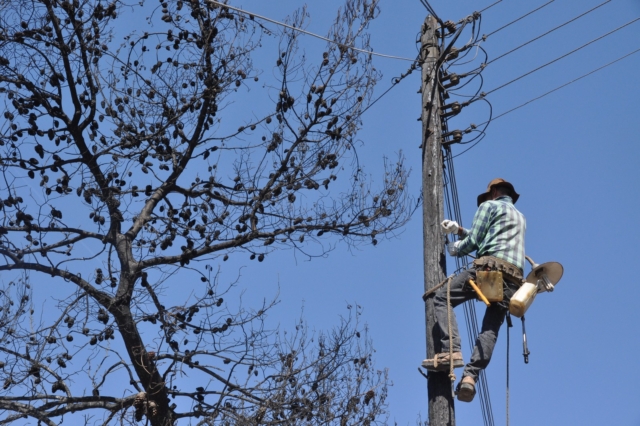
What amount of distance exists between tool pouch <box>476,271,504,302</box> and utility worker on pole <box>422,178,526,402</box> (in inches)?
0.9

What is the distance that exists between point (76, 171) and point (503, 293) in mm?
4838

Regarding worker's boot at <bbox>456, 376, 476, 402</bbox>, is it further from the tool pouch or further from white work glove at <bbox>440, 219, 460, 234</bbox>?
white work glove at <bbox>440, 219, 460, 234</bbox>

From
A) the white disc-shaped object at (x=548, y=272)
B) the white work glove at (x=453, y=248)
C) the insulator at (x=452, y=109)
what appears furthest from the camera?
the insulator at (x=452, y=109)

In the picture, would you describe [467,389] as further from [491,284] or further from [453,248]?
[453,248]

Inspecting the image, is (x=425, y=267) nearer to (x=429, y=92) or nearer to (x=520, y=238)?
(x=520, y=238)

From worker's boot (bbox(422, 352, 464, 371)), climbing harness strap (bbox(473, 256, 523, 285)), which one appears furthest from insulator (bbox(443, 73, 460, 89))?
worker's boot (bbox(422, 352, 464, 371))

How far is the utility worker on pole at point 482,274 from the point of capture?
6.39 metres

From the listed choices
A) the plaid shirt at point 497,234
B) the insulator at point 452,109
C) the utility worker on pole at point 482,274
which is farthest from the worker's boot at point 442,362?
the insulator at point 452,109

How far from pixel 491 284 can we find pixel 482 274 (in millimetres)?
102

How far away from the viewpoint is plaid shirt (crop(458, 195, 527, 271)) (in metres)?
6.94

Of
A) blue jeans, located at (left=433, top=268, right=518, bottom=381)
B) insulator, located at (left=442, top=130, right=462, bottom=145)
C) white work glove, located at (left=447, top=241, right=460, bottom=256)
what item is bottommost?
blue jeans, located at (left=433, top=268, right=518, bottom=381)

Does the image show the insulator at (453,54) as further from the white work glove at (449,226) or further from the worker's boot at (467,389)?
the worker's boot at (467,389)

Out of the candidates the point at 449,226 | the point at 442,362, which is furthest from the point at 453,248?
the point at 442,362

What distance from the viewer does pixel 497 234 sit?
698cm
